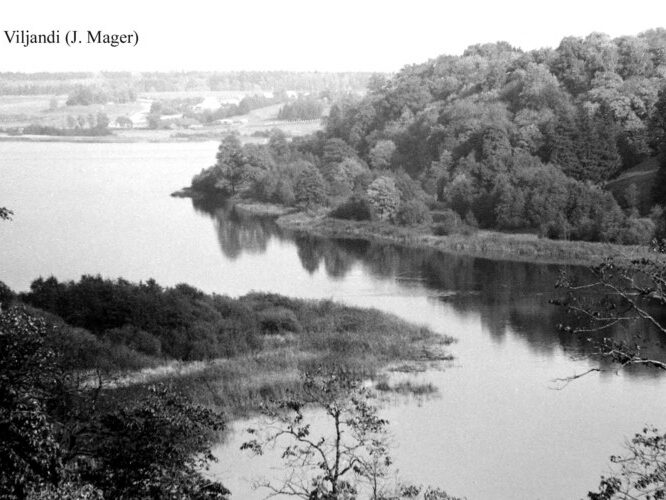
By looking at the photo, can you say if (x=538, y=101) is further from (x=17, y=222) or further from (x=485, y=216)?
(x=17, y=222)

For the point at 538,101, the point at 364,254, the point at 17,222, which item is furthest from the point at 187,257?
the point at 538,101

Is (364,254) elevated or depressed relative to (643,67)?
depressed

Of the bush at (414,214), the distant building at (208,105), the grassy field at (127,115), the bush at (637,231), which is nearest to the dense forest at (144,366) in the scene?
the bush at (637,231)

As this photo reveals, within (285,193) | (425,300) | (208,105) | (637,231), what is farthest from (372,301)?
(208,105)

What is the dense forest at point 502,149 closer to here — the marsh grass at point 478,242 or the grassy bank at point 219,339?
the marsh grass at point 478,242

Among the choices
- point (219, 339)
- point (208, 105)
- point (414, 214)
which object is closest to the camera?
point (219, 339)

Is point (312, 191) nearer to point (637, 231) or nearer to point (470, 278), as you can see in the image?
point (470, 278)
